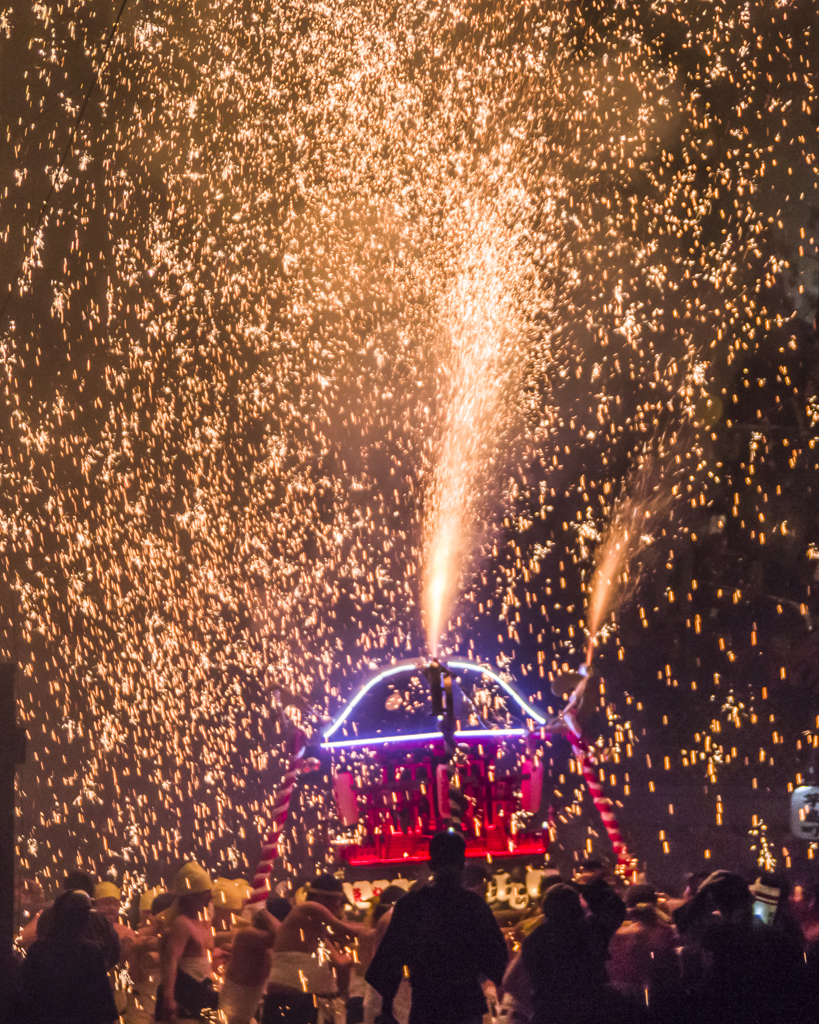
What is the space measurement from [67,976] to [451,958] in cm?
228

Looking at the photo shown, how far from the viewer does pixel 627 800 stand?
2211cm

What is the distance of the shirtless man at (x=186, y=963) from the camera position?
279 inches

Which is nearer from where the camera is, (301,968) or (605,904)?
(605,904)

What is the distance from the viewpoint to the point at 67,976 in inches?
239

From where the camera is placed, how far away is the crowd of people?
4.88m

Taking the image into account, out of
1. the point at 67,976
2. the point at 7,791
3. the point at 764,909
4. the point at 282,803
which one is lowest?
the point at 67,976

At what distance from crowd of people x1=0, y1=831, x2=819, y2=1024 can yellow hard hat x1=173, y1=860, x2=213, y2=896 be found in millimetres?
13

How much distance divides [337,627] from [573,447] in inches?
323

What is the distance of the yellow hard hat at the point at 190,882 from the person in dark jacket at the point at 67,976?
1.10 metres

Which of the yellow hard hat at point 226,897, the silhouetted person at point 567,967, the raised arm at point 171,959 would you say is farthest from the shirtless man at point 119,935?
the silhouetted person at point 567,967

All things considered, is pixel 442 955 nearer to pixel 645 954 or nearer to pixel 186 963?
pixel 645 954

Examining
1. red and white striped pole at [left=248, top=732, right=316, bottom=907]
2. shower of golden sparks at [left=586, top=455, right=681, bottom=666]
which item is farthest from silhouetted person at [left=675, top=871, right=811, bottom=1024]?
shower of golden sparks at [left=586, top=455, right=681, bottom=666]

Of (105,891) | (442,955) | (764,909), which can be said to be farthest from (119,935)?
(764,909)

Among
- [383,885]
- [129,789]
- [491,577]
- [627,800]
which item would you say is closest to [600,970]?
[383,885]
